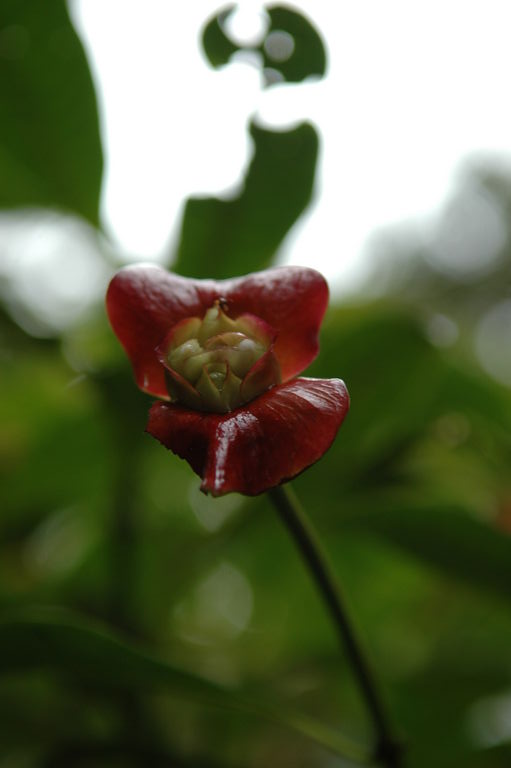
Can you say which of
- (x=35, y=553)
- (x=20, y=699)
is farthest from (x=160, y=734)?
(x=35, y=553)

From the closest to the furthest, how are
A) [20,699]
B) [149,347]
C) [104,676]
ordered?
[149,347] → [104,676] → [20,699]

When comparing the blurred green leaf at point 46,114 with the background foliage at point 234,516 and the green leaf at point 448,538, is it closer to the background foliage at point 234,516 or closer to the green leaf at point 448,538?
the background foliage at point 234,516

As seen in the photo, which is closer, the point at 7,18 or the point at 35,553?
the point at 7,18

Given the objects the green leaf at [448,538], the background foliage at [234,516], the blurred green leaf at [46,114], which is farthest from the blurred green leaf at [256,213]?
the green leaf at [448,538]

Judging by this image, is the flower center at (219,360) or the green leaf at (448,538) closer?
the flower center at (219,360)

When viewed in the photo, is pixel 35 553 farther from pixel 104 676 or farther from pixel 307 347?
pixel 307 347

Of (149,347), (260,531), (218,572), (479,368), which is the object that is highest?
(149,347)
